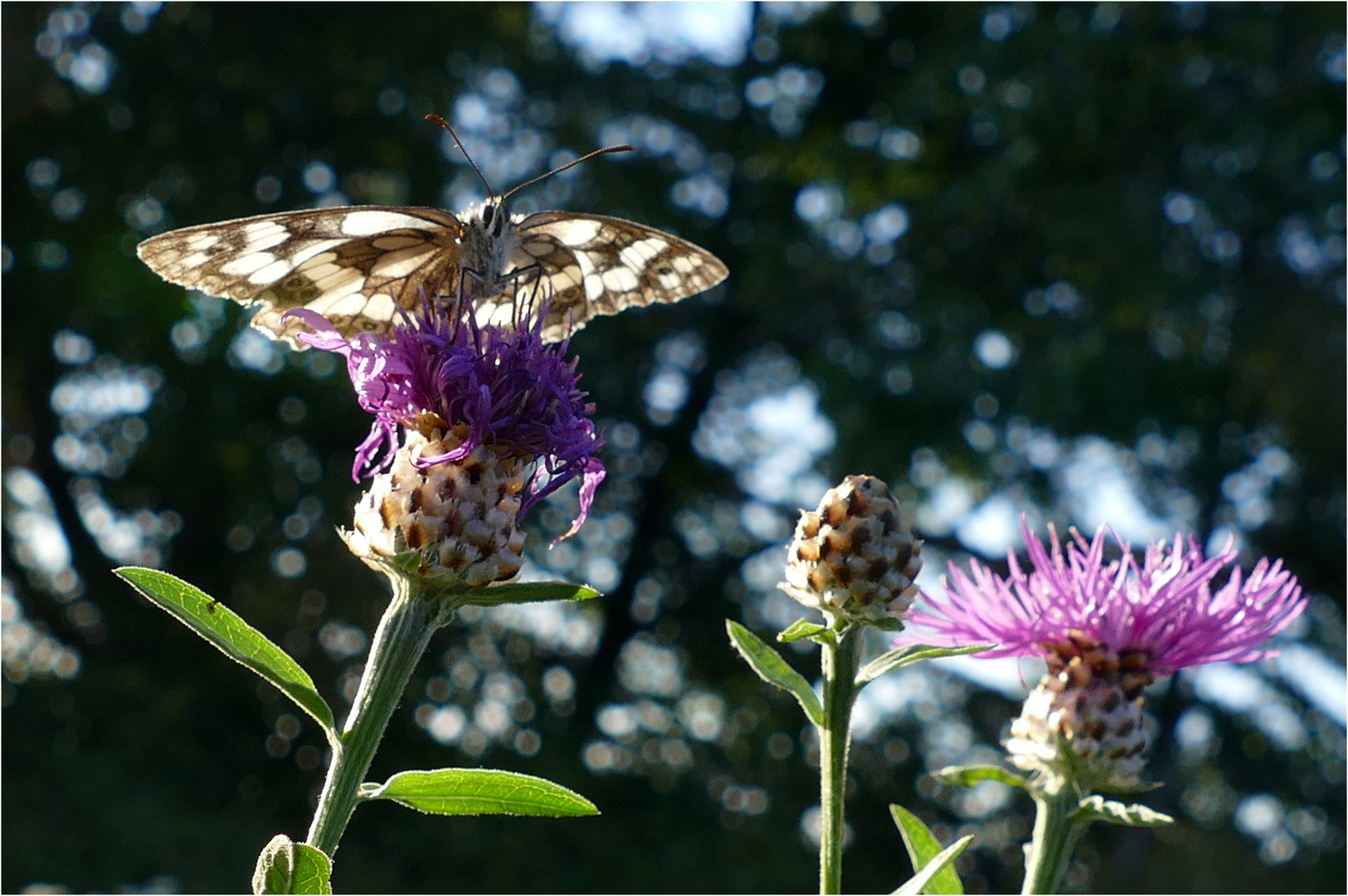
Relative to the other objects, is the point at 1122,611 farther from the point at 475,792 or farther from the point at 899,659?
the point at 475,792

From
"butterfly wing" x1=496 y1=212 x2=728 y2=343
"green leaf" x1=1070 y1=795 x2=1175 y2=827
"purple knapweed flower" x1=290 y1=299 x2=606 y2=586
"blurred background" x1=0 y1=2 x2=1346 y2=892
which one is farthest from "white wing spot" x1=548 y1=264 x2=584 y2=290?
"blurred background" x1=0 y1=2 x2=1346 y2=892

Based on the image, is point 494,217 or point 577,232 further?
point 577,232

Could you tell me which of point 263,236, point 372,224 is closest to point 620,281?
point 372,224

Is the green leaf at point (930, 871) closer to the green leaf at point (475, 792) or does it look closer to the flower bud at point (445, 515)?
the green leaf at point (475, 792)

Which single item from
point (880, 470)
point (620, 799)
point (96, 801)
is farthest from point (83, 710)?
point (880, 470)

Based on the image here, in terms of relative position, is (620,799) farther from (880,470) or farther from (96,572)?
(96,572)
